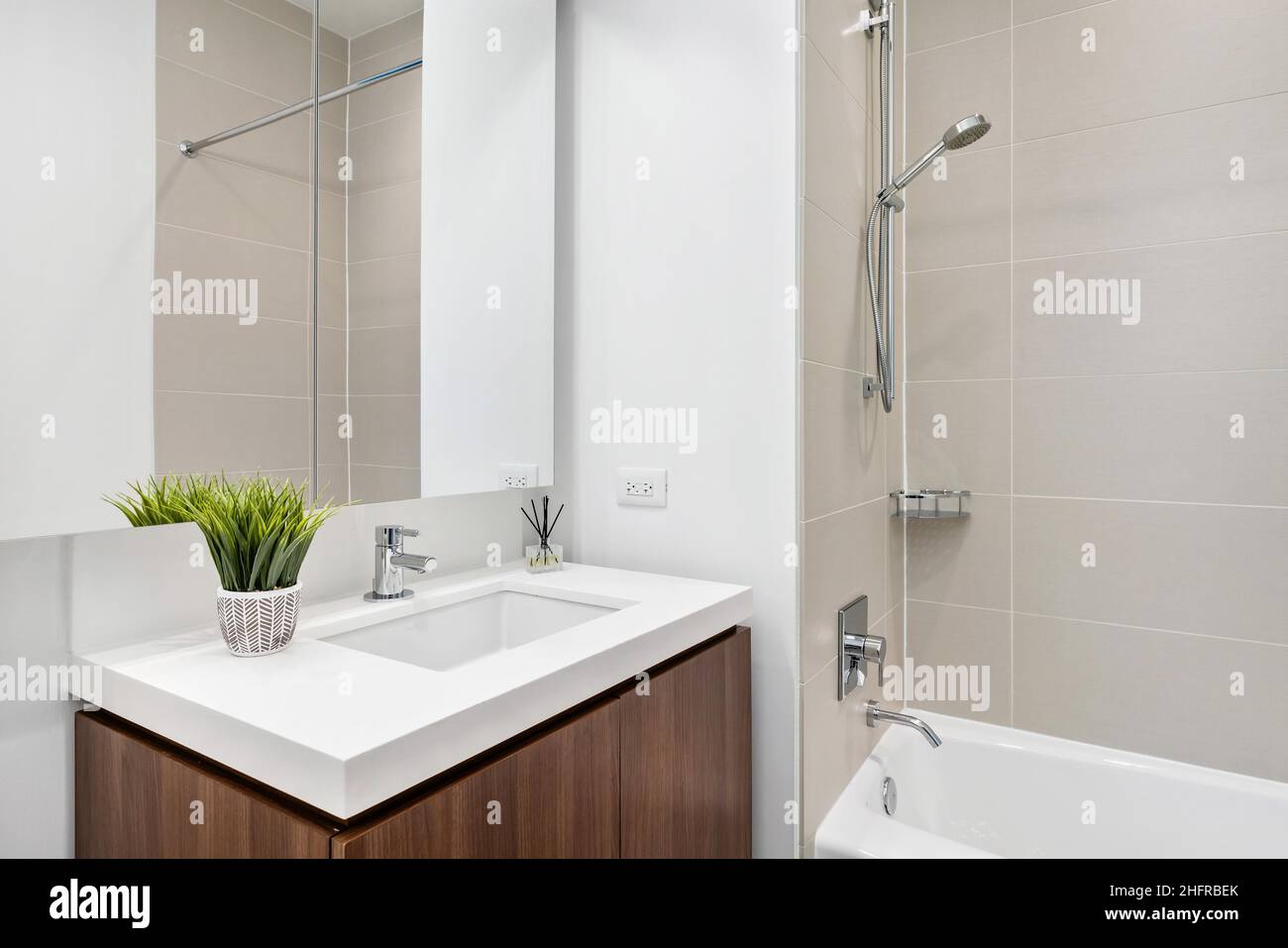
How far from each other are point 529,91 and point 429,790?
1421 millimetres

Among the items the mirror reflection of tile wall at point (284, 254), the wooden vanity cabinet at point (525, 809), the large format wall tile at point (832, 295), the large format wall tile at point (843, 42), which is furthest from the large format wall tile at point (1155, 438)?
the mirror reflection of tile wall at point (284, 254)

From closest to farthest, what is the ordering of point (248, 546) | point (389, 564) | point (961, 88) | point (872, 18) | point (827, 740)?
point (248, 546)
point (389, 564)
point (827, 740)
point (872, 18)
point (961, 88)

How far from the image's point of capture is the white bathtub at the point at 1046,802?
1.53m

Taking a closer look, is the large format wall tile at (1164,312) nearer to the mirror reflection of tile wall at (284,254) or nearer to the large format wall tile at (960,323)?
the large format wall tile at (960,323)

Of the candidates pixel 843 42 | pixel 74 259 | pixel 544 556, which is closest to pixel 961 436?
pixel 843 42

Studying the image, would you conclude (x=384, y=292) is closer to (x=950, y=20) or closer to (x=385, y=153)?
(x=385, y=153)

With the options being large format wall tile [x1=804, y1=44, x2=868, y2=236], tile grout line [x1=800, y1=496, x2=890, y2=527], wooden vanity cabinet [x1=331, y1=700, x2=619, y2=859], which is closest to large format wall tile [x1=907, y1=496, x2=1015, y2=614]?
tile grout line [x1=800, y1=496, x2=890, y2=527]

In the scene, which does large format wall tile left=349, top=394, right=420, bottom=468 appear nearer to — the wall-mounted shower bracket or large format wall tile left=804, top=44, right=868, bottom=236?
large format wall tile left=804, top=44, right=868, bottom=236

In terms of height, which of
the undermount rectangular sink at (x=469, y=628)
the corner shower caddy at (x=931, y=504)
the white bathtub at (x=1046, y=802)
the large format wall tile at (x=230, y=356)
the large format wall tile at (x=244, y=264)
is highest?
the large format wall tile at (x=244, y=264)

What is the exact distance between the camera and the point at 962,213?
75.3 inches

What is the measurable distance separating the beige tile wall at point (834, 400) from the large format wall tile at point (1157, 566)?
439 millimetres

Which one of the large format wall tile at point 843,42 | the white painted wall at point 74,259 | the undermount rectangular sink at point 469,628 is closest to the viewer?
the white painted wall at point 74,259

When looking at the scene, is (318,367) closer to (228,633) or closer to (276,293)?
(276,293)

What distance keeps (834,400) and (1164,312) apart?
2.92 ft
